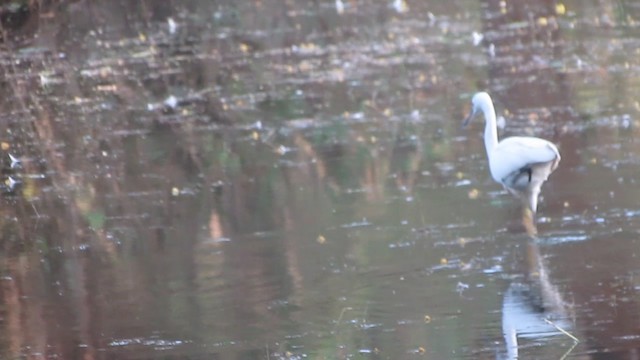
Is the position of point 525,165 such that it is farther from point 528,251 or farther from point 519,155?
point 528,251

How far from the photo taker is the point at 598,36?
19391 millimetres

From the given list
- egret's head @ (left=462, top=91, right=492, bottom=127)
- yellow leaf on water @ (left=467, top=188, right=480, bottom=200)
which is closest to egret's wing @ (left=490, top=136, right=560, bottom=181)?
yellow leaf on water @ (left=467, top=188, right=480, bottom=200)

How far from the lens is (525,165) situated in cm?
982

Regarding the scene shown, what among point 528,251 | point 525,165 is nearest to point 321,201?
point 525,165

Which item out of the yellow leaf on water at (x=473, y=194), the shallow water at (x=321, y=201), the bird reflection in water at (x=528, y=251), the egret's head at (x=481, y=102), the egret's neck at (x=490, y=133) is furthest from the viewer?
the egret's head at (x=481, y=102)

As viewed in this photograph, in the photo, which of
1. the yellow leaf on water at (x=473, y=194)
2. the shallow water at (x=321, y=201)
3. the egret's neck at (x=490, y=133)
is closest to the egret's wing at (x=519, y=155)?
the egret's neck at (x=490, y=133)

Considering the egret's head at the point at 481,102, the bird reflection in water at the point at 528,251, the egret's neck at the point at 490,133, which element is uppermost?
the egret's head at the point at 481,102

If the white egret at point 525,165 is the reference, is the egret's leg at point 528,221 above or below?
below

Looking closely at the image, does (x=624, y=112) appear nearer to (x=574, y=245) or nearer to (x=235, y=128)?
(x=235, y=128)

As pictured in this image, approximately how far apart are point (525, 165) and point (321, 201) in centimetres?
194

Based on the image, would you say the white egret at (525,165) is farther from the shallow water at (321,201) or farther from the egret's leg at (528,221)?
the shallow water at (321,201)

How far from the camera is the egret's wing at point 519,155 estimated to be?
970cm

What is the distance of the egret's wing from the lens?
9703mm

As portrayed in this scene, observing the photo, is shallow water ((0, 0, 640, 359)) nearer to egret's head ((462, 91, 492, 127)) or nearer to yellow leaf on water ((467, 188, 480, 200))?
yellow leaf on water ((467, 188, 480, 200))
